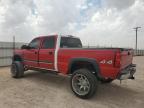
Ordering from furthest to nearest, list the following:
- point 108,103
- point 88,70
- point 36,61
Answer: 1. point 36,61
2. point 88,70
3. point 108,103

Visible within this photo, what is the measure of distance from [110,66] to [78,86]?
137 centimetres

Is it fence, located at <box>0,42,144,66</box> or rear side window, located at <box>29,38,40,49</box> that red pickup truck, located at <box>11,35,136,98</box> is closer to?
rear side window, located at <box>29,38,40,49</box>

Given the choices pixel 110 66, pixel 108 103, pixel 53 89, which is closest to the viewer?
pixel 110 66

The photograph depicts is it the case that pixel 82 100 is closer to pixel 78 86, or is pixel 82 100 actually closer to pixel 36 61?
pixel 78 86

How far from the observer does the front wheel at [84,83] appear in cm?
472

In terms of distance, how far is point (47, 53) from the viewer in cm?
613

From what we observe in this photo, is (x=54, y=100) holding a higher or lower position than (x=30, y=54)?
lower

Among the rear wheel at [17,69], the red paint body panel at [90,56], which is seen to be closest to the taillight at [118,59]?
the red paint body panel at [90,56]

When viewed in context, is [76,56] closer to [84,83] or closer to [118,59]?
[84,83]

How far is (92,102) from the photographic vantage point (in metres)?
4.67

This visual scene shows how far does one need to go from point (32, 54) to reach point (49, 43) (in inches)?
43.0

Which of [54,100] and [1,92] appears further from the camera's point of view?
[1,92]

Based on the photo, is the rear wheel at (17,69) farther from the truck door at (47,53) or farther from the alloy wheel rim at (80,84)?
the alloy wheel rim at (80,84)

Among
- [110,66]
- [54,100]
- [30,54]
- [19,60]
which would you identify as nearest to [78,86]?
[54,100]
